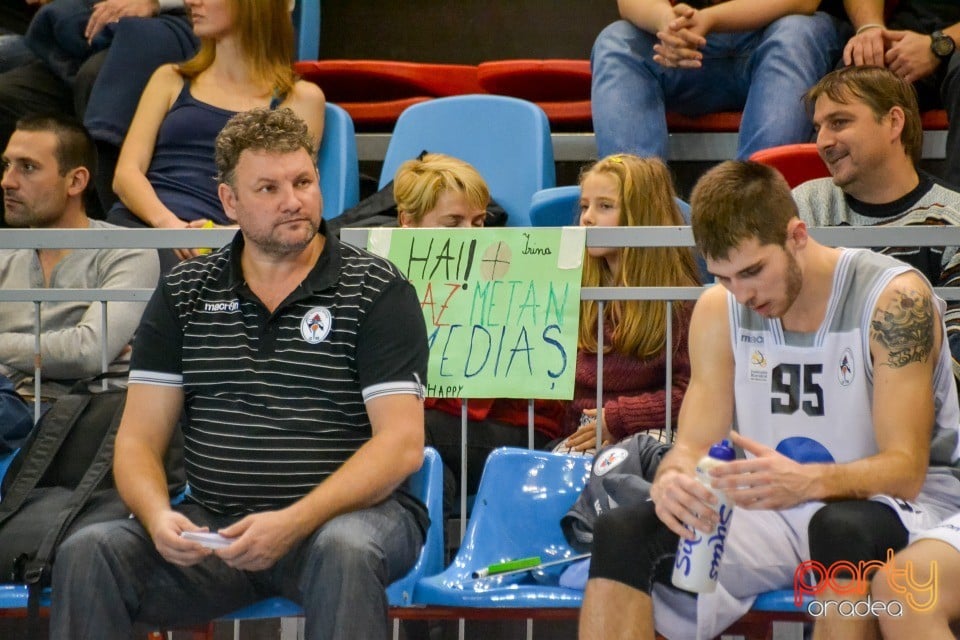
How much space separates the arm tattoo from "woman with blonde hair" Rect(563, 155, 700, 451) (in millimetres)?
762

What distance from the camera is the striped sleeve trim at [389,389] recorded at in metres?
2.84

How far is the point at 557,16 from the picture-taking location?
5.91 m

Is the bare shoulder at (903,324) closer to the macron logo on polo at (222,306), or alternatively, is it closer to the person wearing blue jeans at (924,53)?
the macron logo on polo at (222,306)

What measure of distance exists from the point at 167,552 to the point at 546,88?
2.97 m

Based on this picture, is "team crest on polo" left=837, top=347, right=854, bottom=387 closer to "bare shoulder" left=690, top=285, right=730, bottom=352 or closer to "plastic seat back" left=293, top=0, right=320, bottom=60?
"bare shoulder" left=690, top=285, right=730, bottom=352

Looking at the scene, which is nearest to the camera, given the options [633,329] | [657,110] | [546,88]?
[633,329]

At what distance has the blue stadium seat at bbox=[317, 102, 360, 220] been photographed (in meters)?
4.54

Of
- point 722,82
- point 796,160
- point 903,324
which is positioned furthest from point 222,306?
point 722,82

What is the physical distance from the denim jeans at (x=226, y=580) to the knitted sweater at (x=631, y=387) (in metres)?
0.73

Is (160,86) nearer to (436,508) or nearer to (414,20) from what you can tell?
(414,20)

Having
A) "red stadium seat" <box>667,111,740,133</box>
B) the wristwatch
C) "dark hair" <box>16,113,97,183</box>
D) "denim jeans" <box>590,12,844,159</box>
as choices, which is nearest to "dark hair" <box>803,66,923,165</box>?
"denim jeans" <box>590,12,844,159</box>

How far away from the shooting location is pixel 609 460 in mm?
2918

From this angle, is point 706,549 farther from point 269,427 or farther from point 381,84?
point 381,84

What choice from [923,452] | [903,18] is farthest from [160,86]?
[923,452]
